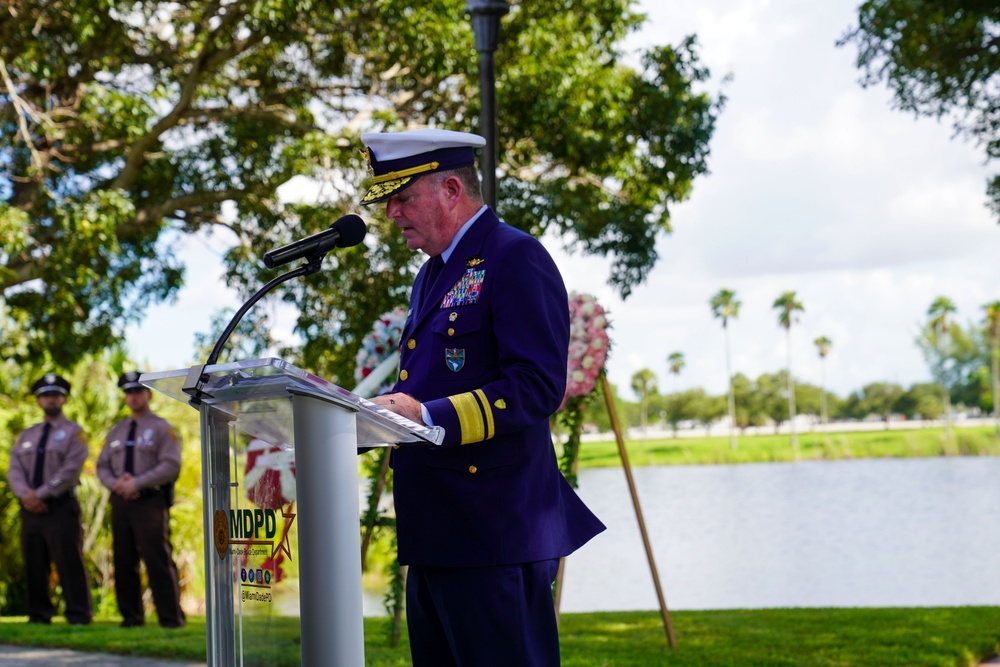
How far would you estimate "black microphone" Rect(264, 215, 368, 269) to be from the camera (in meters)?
2.50

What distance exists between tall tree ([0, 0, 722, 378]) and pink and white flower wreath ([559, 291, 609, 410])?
16.3ft

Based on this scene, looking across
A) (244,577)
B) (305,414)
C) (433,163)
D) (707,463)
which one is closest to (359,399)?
(305,414)

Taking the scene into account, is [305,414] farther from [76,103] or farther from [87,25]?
[76,103]

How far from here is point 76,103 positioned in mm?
11578

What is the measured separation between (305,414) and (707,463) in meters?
94.2

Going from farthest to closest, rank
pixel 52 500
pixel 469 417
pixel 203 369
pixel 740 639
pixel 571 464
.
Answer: pixel 52 500 < pixel 740 639 < pixel 571 464 < pixel 469 417 < pixel 203 369

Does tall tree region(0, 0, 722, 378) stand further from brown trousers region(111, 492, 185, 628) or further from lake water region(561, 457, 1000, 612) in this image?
lake water region(561, 457, 1000, 612)

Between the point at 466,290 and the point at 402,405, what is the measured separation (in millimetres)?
449

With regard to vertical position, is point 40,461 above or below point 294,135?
below

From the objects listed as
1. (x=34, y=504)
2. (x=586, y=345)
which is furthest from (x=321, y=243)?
(x=34, y=504)

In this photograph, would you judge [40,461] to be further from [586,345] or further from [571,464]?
[586,345]

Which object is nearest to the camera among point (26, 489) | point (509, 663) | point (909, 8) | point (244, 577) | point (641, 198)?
point (244, 577)

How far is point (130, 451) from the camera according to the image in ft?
32.3

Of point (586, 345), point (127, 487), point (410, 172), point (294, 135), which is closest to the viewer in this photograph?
point (410, 172)
